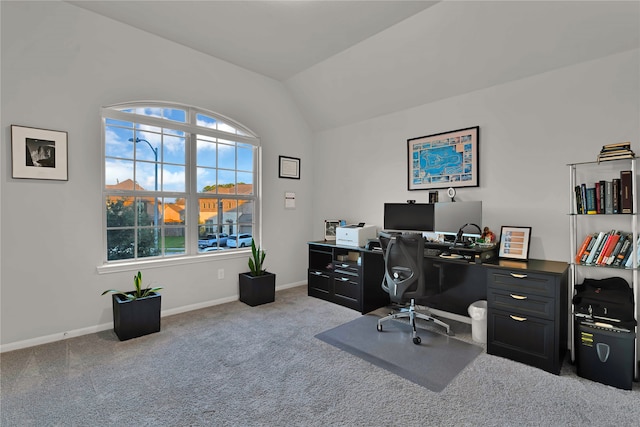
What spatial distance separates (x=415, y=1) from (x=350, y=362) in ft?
10.9

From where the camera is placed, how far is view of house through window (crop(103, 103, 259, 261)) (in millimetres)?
3379

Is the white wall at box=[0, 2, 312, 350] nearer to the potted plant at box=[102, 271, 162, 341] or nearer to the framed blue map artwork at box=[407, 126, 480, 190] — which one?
the potted plant at box=[102, 271, 162, 341]

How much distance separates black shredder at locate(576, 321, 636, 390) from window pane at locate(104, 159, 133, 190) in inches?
178

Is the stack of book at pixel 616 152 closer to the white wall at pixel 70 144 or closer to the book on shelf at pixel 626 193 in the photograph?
the book on shelf at pixel 626 193

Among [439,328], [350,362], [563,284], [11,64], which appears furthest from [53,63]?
[563,284]

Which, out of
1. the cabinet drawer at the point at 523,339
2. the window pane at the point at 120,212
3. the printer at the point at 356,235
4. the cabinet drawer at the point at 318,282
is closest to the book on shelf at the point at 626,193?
the cabinet drawer at the point at 523,339

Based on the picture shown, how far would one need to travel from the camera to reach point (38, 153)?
285 centimetres

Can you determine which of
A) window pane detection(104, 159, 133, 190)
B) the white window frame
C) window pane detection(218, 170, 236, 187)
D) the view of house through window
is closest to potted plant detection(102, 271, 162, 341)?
the white window frame

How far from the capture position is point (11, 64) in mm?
2717

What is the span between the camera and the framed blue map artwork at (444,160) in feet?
11.4

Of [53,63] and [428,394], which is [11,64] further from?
[428,394]

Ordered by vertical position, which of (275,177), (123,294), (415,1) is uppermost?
(415,1)

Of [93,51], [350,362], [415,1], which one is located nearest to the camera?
[350,362]

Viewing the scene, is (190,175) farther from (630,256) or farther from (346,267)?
(630,256)
